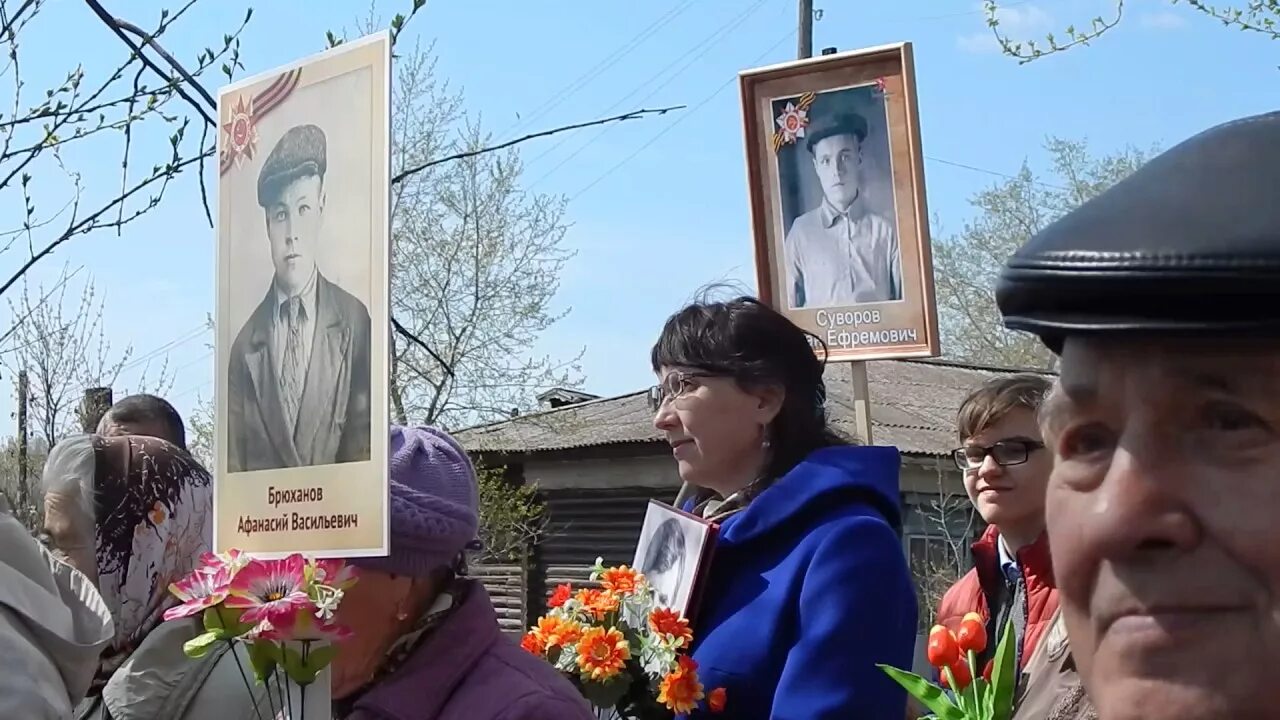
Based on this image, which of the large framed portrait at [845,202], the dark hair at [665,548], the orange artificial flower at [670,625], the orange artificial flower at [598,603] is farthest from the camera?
the large framed portrait at [845,202]

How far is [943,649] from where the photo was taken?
2035 mm

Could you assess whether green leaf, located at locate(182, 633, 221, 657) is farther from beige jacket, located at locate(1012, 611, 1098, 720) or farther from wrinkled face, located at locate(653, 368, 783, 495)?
wrinkled face, located at locate(653, 368, 783, 495)

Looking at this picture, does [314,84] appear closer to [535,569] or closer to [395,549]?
[395,549]

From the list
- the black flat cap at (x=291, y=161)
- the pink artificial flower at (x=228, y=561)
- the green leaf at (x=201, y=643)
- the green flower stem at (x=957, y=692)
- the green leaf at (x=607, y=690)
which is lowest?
the green leaf at (x=607, y=690)

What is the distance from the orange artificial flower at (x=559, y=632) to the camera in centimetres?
317

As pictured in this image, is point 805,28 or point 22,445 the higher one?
point 805,28

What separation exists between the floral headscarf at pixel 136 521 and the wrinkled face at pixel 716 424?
106cm

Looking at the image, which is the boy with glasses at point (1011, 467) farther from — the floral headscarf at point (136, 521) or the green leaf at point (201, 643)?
the green leaf at point (201, 643)

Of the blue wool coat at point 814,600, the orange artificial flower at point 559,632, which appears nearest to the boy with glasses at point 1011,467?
the blue wool coat at point 814,600

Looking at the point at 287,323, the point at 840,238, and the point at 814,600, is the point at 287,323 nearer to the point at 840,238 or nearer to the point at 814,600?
the point at 814,600

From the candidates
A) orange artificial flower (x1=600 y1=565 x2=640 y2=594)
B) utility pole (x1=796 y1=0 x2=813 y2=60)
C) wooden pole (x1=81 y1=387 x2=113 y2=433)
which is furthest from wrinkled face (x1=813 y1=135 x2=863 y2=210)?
utility pole (x1=796 y1=0 x2=813 y2=60)

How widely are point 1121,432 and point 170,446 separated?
2630 mm

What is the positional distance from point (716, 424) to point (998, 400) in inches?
33.5

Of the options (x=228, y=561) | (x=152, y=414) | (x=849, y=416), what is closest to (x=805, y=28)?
(x=849, y=416)
